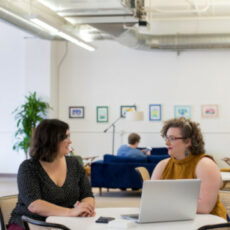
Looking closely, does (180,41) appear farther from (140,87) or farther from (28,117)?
(28,117)

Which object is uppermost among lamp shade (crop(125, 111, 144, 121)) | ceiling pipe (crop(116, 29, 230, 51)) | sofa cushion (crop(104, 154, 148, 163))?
ceiling pipe (crop(116, 29, 230, 51))

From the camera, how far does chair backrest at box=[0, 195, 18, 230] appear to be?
375 centimetres

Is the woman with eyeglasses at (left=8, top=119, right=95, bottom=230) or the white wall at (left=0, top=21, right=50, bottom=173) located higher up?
the white wall at (left=0, top=21, right=50, bottom=173)

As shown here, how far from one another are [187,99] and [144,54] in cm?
170

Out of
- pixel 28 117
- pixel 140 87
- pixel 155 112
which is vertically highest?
pixel 140 87

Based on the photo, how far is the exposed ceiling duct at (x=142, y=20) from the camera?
10.1 metres

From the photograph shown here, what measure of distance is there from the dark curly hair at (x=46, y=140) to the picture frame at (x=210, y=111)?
10369mm

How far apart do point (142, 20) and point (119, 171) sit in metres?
3.12

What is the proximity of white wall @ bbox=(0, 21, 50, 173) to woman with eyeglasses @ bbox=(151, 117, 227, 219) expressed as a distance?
10446mm

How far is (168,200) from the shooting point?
313 centimetres

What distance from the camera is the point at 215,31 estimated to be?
44.9 ft

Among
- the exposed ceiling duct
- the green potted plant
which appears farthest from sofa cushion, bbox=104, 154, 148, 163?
the green potted plant

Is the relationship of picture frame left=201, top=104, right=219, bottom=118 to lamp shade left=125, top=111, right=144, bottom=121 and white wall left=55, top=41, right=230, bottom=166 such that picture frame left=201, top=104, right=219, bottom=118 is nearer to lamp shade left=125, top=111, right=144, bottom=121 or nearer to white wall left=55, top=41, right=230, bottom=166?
white wall left=55, top=41, right=230, bottom=166

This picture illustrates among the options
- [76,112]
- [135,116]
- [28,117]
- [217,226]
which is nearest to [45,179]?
[217,226]
